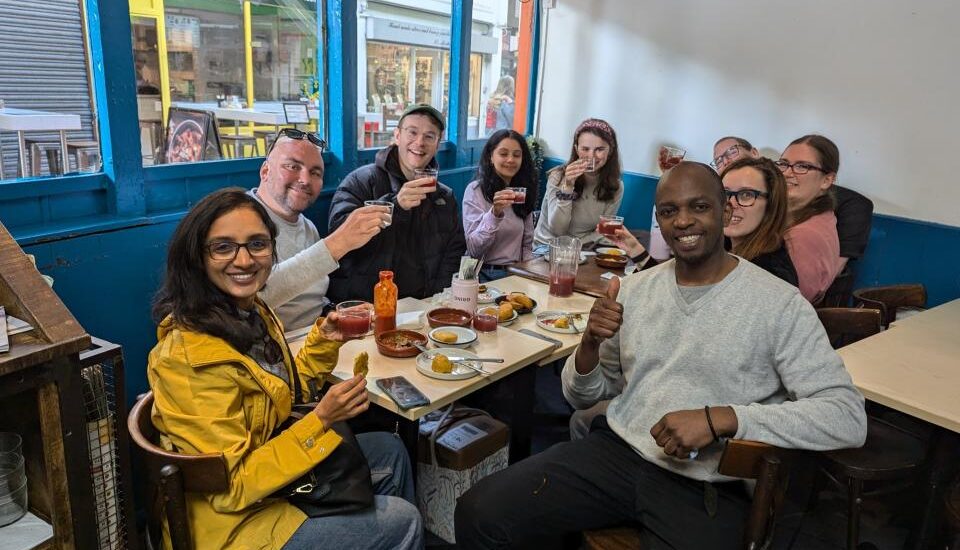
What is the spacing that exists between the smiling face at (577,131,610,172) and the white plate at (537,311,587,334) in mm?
1813

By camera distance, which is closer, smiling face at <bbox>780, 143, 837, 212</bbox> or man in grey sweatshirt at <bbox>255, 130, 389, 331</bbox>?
man in grey sweatshirt at <bbox>255, 130, 389, 331</bbox>

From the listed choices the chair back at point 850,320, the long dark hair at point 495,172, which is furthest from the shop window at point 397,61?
the chair back at point 850,320

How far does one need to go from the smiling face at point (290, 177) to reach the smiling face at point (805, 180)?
234 cm

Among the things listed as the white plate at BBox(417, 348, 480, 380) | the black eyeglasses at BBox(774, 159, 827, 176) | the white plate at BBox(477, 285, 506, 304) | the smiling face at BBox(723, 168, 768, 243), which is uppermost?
the black eyeglasses at BBox(774, 159, 827, 176)

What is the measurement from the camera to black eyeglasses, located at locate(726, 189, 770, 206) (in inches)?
93.3

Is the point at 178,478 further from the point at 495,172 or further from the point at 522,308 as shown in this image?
the point at 495,172

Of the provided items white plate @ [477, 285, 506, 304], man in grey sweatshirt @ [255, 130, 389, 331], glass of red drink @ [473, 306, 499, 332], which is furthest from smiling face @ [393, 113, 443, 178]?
glass of red drink @ [473, 306, 499, 332]

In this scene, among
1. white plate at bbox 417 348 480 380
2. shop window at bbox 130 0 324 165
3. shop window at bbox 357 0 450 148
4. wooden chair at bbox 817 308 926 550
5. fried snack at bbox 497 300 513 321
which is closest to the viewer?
wooden chair at bbox 817 308 926 550

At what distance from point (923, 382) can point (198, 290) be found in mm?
2331

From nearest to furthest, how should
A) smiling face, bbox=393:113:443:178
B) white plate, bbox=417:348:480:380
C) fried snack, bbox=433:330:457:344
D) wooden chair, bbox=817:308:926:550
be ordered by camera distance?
1. wooden chair, bbox=817:308:926:550
2. white plate, bbox=417:348:480:380
3. fried snack, bbox=433:330:457:344
4. smiling face, bbox=393:113:443:178

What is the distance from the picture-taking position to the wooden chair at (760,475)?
1529 millimetres

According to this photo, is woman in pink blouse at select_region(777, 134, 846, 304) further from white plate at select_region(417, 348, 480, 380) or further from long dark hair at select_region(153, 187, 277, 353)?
long dark hair at select_region(153, 187, 277, 353)

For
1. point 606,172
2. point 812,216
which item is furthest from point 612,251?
point 812,216

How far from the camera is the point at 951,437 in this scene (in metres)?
2.21
